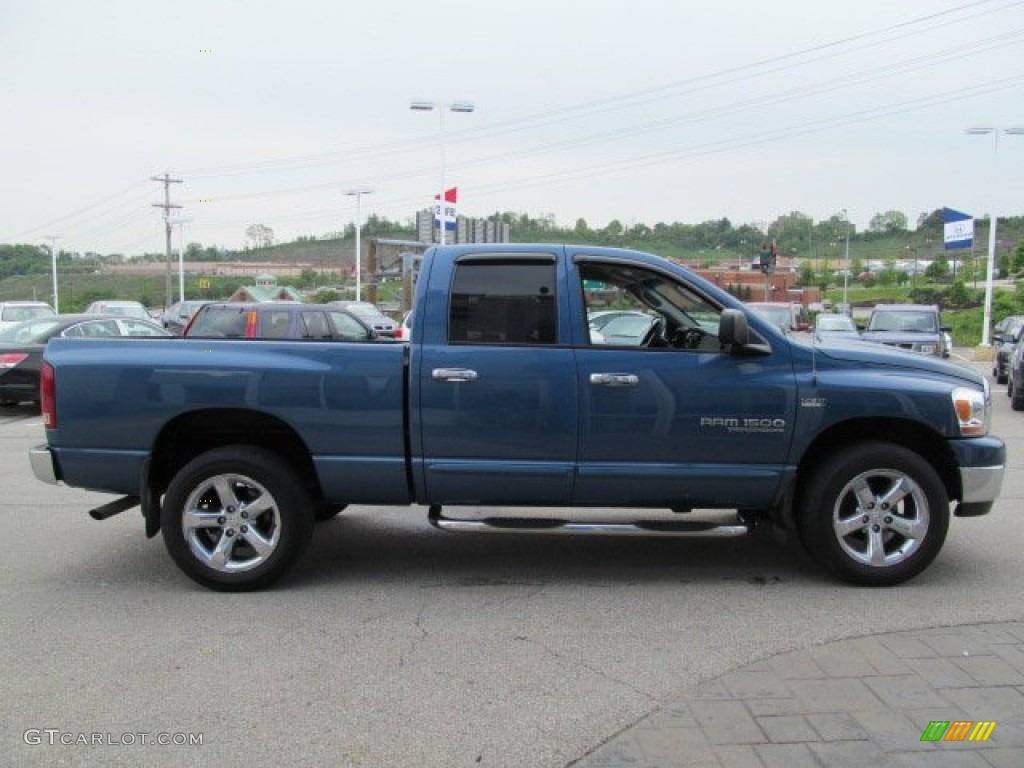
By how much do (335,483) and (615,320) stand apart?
197 centimetres

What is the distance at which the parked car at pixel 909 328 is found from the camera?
1927 centimetres

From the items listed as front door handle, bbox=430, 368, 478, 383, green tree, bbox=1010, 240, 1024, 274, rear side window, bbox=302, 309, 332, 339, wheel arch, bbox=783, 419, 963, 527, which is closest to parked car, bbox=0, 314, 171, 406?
rear side window, bbox=302, 309, 332, 339

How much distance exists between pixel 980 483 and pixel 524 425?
8.81 ft

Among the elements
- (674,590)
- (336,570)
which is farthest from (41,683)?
(674,590)

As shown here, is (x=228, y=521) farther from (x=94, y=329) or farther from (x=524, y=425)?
(x=94, y=329)

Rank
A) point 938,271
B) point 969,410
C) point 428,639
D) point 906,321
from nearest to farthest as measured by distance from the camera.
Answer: point 428,639
point 969,410
point 906,321
point 938,271

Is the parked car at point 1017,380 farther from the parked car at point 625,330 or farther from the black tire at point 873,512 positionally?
the parked car at point 625,330

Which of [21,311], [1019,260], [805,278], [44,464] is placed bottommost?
[44,464]

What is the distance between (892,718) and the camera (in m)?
3.60

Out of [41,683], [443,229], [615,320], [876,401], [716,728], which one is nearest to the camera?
[716,728]

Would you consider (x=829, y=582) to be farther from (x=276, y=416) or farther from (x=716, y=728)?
(x=276, y=416)

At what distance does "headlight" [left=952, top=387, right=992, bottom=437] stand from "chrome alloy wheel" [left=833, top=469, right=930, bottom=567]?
17.9 inches

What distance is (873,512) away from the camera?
519cm

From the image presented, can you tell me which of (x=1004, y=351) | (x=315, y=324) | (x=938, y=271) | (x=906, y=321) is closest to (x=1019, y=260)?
(x=938, y=271)
